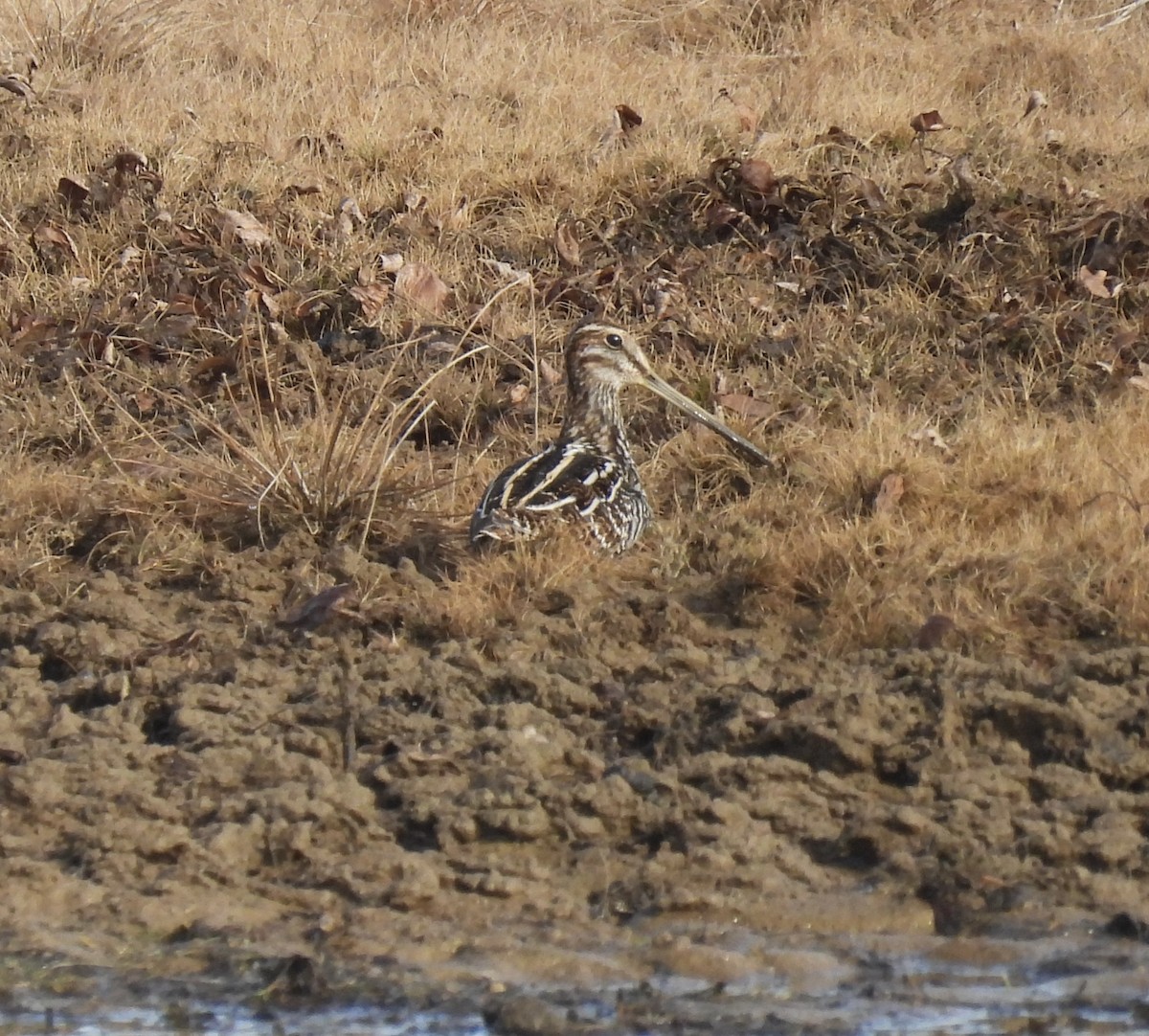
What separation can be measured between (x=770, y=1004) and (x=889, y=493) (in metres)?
2.96

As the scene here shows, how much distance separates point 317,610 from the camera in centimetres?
668

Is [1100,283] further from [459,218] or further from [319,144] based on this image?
[319,144]

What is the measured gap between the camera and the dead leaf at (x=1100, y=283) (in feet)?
30.0

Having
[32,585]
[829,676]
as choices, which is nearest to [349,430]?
[32,585]

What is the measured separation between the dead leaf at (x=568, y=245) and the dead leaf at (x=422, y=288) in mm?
629

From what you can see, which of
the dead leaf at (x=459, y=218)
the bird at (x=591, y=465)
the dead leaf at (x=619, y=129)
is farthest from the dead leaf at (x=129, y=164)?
the bird at (x=591, y=465)

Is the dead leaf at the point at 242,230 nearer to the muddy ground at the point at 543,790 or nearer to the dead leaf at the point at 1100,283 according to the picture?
the muddy ground at the point at 543,790

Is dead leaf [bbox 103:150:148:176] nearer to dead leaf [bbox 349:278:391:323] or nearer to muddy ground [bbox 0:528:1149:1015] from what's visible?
dead leaf [bbox 349:278:391:323]

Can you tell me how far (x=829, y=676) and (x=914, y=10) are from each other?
8.40 metres

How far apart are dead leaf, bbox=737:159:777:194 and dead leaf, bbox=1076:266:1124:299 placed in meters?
1.62

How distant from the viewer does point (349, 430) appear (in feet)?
26.7

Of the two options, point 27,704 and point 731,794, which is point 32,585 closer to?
point 27,704

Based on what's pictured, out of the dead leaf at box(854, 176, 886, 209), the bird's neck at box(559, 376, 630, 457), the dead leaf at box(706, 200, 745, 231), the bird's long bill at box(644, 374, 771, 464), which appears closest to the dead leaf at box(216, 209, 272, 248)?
the dead leaf at box(706, 200, 745, 231)

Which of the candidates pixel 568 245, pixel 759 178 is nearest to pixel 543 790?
pixel 568 245
